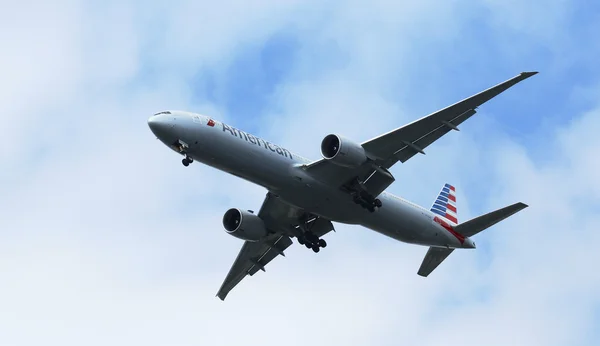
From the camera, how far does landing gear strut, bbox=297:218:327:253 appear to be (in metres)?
58.3

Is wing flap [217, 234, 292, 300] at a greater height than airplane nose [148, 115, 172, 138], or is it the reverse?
airplane nose [148, 115, 172, 138]

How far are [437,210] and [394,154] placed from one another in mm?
10038

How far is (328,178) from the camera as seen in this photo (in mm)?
52750

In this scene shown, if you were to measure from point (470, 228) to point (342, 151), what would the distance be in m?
12.1

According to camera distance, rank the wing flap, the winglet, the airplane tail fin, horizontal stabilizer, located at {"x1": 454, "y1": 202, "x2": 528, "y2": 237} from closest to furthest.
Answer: the winglet
horizontal stabilizer, located at {"x1": 454, "y1": 202, "x2": 528, "y2": 237}
the airplane tail fin
the wing flap

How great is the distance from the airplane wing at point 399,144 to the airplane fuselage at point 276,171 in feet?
3.01

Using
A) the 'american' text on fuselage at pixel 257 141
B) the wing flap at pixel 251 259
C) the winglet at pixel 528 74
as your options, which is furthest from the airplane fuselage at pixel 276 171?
the winglet at pixel 528 74

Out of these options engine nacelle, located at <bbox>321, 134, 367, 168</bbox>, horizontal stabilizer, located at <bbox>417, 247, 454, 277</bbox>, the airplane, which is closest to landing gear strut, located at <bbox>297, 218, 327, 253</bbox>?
the airplane

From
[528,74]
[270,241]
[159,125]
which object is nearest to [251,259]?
[270,241]

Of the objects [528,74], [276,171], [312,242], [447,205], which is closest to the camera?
[528,74]

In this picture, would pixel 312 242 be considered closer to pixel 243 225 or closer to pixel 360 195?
pixel 243 225

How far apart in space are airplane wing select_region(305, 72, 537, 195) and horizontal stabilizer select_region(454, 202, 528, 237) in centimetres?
626

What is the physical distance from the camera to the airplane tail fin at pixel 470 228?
55.4 metres

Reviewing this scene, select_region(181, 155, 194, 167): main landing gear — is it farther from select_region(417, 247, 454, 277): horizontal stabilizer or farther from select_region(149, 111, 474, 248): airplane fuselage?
select_region(417, 247, 454, 277): horizontal stabilizer
